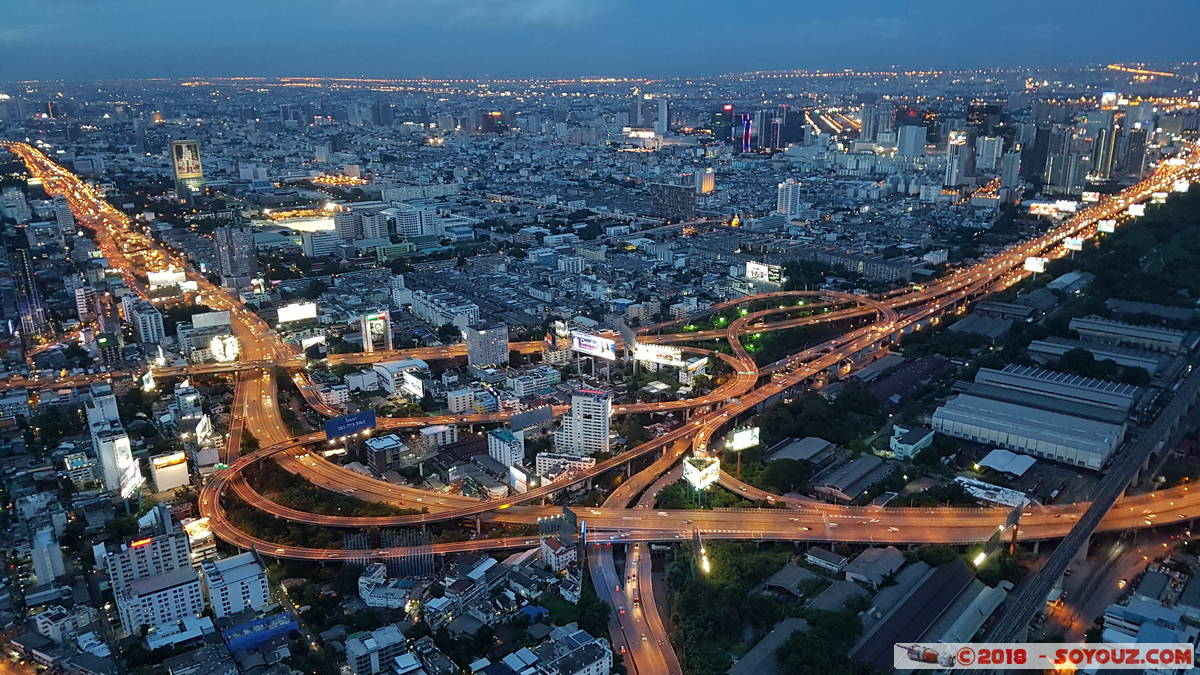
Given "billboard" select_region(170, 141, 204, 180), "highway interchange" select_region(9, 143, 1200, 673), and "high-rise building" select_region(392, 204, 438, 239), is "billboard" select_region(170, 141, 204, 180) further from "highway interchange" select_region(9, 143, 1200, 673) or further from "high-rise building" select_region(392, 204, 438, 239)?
"highway interchange" select_region(9, 143, 1200, 673)

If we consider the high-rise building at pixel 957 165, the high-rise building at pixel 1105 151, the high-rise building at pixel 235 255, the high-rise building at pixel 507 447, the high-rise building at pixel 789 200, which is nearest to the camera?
the high-rise building at pixel 507 447

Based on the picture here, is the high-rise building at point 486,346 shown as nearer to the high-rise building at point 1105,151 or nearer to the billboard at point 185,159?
the billboard at point 185,159

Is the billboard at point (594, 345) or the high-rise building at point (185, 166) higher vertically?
the high-rise building at point (185, 166)

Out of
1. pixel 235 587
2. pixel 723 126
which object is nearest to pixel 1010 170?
pixel 723 126

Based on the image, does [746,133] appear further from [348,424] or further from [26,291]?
[348,424]

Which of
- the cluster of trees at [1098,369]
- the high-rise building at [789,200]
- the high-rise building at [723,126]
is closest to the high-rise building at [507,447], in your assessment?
the cluster of trees at [1098,369]

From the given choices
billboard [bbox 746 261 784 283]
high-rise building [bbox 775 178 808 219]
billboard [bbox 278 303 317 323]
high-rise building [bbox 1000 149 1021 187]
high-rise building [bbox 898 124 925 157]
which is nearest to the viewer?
billboard [bbox 278 303 317 323]

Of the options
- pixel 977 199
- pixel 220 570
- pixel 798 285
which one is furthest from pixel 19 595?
pixel 977 199

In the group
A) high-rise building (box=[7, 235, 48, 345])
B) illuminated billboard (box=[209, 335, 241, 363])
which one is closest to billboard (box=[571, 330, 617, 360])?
illuminated billboard (box=[209, 335, 241, 363])
